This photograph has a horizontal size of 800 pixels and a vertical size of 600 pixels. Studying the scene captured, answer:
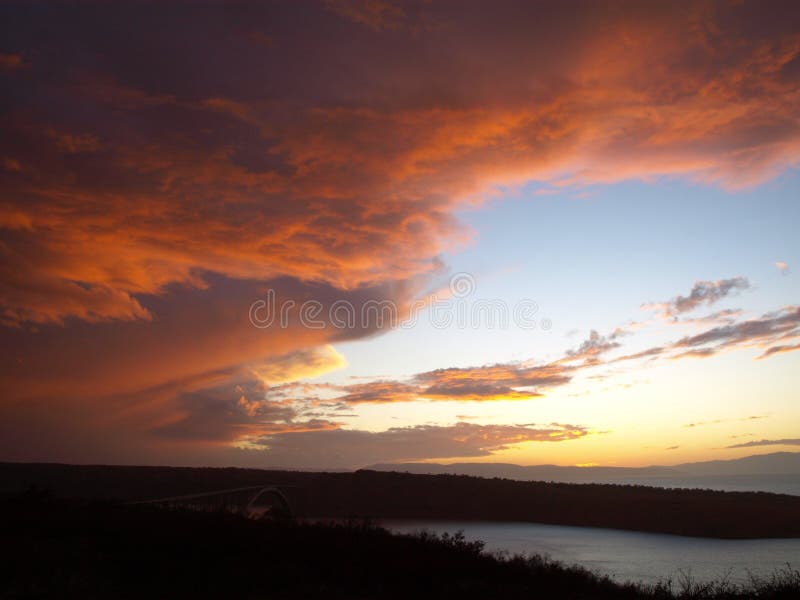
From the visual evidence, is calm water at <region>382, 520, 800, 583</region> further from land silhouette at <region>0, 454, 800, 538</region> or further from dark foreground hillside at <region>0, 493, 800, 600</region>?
dark foreground hillside at <region>0, 493, 800, 600</region>

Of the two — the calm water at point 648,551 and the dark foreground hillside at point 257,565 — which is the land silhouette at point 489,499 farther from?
the dark foreground hillside at point 257,565

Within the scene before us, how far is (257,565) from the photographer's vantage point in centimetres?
1203

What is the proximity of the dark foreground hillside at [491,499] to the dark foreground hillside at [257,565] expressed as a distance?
121 feet

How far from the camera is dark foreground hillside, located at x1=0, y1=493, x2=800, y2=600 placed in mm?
10422

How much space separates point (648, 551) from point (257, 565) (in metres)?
28.6

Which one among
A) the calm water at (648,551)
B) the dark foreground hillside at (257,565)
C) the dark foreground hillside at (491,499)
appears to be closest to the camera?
the dark foreground hillside at (257,565)

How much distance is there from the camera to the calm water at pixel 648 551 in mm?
24150

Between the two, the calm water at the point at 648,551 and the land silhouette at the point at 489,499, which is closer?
the calm water at the point at 648,551

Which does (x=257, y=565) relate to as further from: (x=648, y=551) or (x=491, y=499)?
(x=491, y=499)

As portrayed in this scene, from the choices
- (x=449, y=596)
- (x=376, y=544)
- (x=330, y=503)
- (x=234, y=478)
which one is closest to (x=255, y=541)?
(x=376, y=544)

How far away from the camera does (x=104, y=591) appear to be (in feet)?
32.4

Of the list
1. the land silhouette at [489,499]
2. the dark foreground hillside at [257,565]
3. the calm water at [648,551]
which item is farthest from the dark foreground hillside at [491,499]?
the dark foreground hillside at [257,565]

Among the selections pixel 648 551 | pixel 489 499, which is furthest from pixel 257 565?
pixel 489 499

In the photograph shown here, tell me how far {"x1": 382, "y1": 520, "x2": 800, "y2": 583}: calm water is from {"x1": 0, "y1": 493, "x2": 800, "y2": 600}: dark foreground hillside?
7827mm
